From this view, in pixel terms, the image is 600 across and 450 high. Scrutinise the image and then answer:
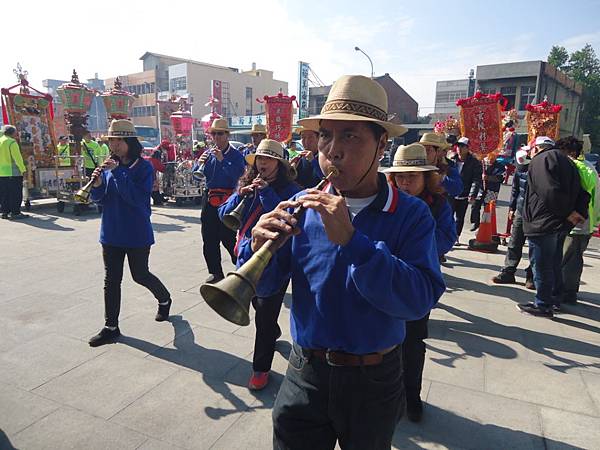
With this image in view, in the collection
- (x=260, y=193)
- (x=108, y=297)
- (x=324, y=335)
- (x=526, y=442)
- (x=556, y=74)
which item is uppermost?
(x=556, y=74)

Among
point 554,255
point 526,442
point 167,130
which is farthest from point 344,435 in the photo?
point 167,130

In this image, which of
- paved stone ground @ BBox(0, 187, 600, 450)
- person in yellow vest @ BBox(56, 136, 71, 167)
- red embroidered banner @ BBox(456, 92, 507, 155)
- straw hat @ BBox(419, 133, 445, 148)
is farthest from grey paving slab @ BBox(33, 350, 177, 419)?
person in yellow vest @ BBox(56, 136, 71, 167)

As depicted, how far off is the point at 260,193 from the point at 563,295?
14.9ft

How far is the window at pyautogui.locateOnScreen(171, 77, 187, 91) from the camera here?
54.4m

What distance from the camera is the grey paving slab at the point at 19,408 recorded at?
2.80 meters

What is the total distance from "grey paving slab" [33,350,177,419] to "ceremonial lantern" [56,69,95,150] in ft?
37.9

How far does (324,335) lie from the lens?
1.59 m

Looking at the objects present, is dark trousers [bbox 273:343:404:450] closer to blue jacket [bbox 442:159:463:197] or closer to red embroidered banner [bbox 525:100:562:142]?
blue jacket [bbox 442:159:463:197]

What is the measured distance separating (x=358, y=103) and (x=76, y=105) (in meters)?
14.0

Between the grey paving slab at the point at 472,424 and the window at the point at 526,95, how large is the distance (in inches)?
1439

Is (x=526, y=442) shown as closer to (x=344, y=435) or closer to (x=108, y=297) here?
(x=344, y=435)

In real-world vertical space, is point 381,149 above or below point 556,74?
below

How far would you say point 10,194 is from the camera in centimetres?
1008

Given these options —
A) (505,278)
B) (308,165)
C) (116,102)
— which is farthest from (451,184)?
(116,102)
